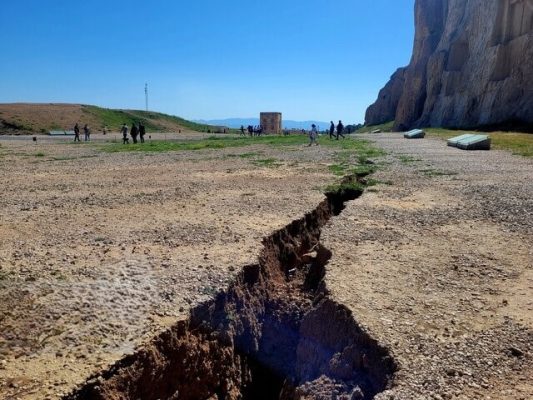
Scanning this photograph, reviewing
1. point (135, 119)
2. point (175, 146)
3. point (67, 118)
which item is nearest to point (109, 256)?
point (175, 146)

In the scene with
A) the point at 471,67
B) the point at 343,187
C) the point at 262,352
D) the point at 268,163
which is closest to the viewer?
the point at 262,352

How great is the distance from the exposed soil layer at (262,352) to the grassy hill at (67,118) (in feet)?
215

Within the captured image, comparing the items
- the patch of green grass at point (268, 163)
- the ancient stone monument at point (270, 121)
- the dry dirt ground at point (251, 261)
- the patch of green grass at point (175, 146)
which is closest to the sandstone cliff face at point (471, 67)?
the ancient stone monument at point (270, 121)

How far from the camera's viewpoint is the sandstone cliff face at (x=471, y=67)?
39.7m

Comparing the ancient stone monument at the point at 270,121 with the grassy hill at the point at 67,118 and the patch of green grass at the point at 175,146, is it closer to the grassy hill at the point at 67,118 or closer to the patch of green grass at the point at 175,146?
the grassy hill at the point at 67,118

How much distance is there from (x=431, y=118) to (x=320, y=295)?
5561 centimetres

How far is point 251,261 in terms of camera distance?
278 inches

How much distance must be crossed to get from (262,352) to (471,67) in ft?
170

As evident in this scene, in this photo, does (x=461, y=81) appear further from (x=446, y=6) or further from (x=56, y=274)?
(x=56, y=274)

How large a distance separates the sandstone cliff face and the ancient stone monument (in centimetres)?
1858

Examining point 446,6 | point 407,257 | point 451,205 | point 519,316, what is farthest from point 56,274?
point 446,6

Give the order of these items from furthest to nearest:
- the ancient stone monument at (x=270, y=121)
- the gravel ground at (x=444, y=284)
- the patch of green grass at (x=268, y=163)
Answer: the ancient stone monument at (x=270, y=121), the patch of green grass at (x=268, y=163), the gravel ground at (x=444, y=284)

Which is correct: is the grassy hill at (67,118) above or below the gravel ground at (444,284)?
above

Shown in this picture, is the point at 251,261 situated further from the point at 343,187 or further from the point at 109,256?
the point at 343,187
